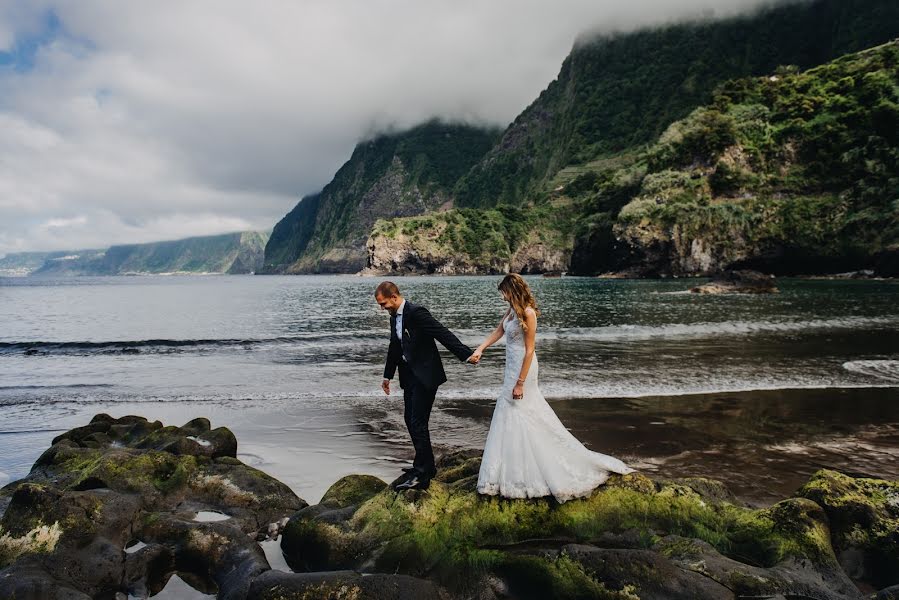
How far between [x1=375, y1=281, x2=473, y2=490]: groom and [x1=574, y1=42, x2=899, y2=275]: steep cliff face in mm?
84565

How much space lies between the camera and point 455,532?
5094mm

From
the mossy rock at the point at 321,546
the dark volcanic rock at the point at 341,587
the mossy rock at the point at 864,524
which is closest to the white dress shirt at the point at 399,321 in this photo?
the mossy rock at the point at 321,546

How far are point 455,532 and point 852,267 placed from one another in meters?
93.0

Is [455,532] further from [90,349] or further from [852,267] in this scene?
[852,267]

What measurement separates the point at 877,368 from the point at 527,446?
55.3 ft

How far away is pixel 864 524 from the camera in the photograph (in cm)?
500

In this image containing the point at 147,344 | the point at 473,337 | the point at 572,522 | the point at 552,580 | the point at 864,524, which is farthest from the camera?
the point at 147,344

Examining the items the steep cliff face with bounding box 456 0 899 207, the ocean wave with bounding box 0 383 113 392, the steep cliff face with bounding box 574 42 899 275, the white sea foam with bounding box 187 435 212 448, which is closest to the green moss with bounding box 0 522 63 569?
the white sea foam with bounding box 187 435 212 448

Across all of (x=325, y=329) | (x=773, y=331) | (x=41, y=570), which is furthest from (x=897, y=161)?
(x=41, y=570)

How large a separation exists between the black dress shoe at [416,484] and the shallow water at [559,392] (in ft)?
9.41

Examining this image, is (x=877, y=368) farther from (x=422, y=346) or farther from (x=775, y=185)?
(x=775, y=185)

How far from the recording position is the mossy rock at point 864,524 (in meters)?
4.79

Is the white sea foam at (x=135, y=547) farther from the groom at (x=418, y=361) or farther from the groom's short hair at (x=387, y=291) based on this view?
the groom's short hair at (x=387, y=291)

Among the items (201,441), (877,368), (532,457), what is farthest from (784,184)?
(201,441)
